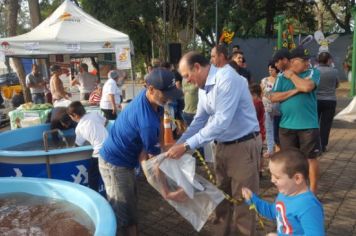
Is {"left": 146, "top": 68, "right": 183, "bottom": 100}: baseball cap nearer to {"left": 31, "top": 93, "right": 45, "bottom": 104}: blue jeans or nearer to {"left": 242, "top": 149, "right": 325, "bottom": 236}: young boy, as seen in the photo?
{"left": 242, "top": 149, "right": 325, "bottom": 236}: young boy

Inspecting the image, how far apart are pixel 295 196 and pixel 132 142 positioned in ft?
4.29

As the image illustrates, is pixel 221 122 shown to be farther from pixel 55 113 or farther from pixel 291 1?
pixel 291 1

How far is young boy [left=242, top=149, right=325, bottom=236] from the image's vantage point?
6.74ft

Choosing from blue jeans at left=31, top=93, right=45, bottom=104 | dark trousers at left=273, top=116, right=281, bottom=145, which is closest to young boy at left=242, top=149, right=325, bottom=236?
dark trousers at left=273, top=116, right=281, bottom=145

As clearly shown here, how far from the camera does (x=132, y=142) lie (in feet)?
9.74

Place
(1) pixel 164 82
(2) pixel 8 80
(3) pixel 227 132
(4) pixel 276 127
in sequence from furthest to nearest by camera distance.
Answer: (2) pixel 8 80
(4) pixel 276 127
(3) pixel 227 132
(1) pixel 164 82

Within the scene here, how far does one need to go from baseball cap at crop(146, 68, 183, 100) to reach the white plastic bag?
45 centimetres

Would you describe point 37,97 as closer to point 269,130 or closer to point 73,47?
point 73,47

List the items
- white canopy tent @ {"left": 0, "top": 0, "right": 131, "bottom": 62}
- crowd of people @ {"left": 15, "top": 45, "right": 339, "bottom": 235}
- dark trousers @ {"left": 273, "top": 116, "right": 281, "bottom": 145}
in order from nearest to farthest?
crowd of people @ {"left": 15, "top": 45, "right": 339, "bottom": 235}, dark trousers @ {"left": 273, "top": 116, "right": 281, "bottom": 145}, white canopy tent @ {"left": 0, "top": 0, "right": 131, "bottom": 62}

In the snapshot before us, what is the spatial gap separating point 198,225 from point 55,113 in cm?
398

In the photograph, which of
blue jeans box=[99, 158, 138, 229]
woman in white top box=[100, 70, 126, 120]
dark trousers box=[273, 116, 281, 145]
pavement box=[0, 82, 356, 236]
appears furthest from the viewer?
woman in white top box=[100, 70, 126, 120]

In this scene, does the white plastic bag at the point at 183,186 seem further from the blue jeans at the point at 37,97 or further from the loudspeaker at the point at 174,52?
the loudspeaker at the point at 174,52

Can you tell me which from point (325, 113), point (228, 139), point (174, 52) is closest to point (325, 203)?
point (325, 113)

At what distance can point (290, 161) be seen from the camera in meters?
2.12
